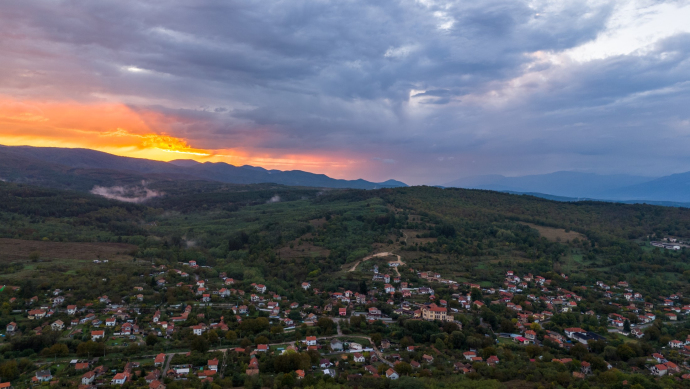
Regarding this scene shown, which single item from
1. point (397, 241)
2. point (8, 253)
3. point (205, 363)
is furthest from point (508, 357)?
point (8, 253)

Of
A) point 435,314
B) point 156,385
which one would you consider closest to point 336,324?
point 435,314

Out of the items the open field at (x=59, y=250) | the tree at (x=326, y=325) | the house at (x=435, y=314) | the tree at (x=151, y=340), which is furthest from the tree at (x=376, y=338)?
the open field at (x=59, y=250)

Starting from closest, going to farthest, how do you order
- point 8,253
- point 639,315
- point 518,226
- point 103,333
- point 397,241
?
point 103,333, point 639,315, point 8,253, point 397,241, point 518,226

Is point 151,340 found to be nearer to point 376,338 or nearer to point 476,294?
point 376,338

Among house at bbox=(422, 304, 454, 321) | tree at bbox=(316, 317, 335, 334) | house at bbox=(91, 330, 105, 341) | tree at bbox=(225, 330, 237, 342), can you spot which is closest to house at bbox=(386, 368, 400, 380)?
tree at bbox=(316, 317, 335, 334)

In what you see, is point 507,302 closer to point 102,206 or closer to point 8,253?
point 8,253

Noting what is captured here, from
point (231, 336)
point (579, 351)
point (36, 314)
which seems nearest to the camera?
point (579, 351)
